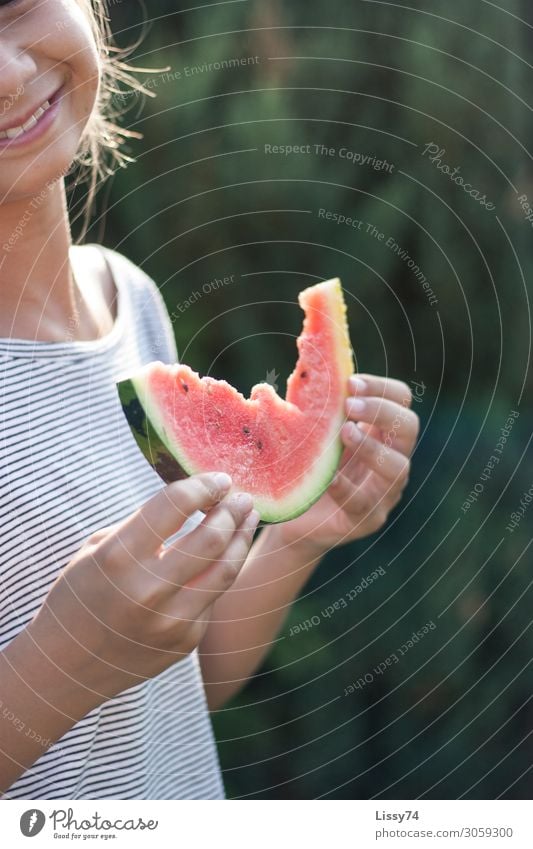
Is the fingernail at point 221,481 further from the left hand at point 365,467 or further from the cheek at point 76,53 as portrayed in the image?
the cheek at point 76,53

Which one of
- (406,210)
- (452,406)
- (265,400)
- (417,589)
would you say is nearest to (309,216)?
(406,210)

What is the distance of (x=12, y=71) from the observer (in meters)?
1.19

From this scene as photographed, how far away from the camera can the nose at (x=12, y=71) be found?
46.9 inches

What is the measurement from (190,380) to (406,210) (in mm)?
1004

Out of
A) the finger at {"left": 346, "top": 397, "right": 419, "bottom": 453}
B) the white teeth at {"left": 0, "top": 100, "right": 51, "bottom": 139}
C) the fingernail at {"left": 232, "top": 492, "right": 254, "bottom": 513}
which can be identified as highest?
the white teeth at {"left": 0, "top": 100, "right": 51, "bottom": 139}

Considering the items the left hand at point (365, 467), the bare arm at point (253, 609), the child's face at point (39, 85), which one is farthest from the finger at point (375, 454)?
the child's face at point (39, 85)

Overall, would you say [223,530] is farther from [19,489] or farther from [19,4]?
[19,4]

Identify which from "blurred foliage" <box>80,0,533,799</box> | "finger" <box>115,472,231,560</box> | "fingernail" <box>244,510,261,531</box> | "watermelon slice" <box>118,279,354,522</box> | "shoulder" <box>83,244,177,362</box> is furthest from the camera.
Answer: "blurred foliage" <box>80,0,533,799</box>

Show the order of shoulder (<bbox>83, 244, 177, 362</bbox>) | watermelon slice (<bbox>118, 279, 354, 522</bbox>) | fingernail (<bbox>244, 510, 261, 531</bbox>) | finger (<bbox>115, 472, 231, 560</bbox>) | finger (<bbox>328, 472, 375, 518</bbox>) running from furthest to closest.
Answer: shoulder (<bbox>83, 244, 177, 362</bbox>)
finger (<bbox>328, 472, 375, 518</bbox>)
watermelon slice (<bbox>118, 279, 354, 522</bbox>)
fingernail (<bbox>244, 510, 261, 531</bbox>)
finger (<bbox>115, 472, 231, 560</bbox>)

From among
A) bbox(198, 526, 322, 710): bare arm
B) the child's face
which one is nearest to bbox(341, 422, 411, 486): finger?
bbox(198, 526, 322, 710): bare arm

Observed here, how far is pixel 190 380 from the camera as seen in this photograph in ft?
4.62

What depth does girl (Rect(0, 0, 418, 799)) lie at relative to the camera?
1.12 m

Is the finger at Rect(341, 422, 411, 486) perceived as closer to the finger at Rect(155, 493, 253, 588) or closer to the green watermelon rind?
the green watermelon rind

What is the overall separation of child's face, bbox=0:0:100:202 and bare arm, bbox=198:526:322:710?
0.71 meters
